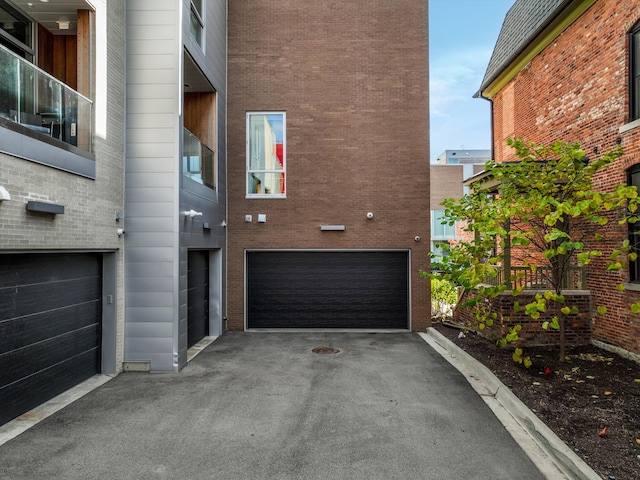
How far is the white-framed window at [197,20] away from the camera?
8.30 m

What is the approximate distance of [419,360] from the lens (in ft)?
25.8

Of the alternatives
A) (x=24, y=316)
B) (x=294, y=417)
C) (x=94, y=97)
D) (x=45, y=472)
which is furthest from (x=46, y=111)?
(x=294, y=417)

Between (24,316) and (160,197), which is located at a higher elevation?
(160,197)

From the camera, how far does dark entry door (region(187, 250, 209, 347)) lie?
8.73m

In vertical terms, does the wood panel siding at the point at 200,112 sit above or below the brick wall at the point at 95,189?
above

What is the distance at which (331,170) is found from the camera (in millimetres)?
10766

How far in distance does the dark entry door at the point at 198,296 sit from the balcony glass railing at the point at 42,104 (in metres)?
3.42

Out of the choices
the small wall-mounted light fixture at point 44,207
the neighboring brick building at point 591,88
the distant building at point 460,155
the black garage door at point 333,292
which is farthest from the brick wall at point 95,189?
the distant building at point 460,155

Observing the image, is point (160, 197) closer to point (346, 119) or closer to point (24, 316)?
point (24, 316)

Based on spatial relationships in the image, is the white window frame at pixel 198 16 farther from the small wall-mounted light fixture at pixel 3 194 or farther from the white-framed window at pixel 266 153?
the small wall-mounted light fixture at pixel 3 194

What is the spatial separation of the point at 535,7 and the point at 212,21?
8612mm

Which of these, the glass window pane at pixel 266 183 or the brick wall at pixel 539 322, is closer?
the brick wall at pixel 539 322

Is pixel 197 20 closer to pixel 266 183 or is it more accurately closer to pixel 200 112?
pixel 200 112

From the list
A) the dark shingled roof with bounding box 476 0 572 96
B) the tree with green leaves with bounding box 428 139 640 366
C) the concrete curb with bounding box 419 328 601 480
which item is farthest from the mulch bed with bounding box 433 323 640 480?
the dark shingled roof with bounding box 476 0 572 96
